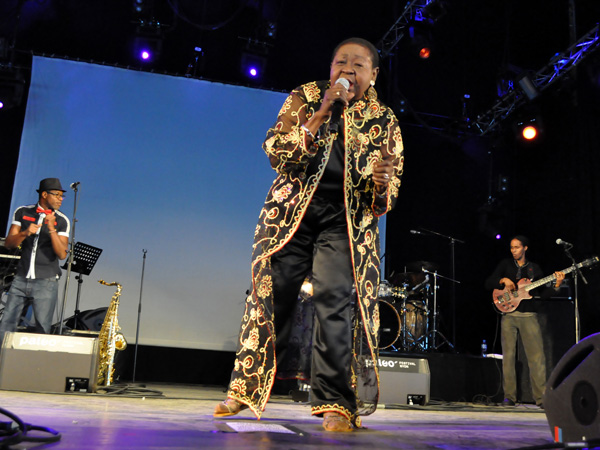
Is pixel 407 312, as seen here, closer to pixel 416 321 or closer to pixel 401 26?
pixel 416 321

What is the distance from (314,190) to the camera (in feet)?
8.14

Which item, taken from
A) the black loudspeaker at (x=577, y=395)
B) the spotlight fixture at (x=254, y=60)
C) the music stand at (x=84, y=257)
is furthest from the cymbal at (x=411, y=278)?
the black loudspeaker at (x=577, y=395)

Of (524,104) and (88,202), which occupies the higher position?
(524,104)

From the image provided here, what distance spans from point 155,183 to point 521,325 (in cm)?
480

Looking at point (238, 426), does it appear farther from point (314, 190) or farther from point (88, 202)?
point (88, 202)

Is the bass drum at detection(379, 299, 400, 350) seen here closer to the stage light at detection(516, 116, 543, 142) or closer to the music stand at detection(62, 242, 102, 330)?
the stage light at detection(516, 116, 543, 142)

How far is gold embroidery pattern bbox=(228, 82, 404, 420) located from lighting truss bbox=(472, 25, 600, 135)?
5.74m

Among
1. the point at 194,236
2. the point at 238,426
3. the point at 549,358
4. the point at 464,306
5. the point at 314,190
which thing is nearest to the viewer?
the point at 238,426

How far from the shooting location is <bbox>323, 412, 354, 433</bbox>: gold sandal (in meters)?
2.29

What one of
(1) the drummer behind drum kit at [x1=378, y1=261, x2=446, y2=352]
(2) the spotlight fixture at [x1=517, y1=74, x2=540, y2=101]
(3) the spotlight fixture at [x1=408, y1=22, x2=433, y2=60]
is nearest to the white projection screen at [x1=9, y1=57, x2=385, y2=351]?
(1) the drummer behind drum kit at [x1=378, y1=261, x2=446, y2=352]

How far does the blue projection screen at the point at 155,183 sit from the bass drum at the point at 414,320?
2115 mm

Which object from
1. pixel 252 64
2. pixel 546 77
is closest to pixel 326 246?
pixel 252 64

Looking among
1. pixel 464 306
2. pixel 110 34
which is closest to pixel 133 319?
pixel 110 34

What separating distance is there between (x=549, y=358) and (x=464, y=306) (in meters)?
2.04
